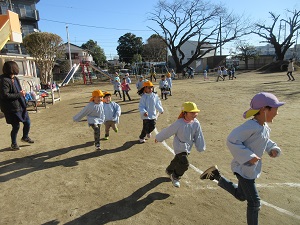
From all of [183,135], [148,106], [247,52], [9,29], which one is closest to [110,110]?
[148,106]

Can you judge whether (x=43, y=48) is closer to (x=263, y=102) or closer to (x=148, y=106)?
(x=148, y=106)

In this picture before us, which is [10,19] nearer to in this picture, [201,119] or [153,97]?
[153,97]

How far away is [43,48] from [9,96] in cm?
2070

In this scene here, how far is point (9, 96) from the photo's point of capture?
5020mm

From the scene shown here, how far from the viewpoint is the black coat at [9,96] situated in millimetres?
5008

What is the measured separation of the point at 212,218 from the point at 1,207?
298cm

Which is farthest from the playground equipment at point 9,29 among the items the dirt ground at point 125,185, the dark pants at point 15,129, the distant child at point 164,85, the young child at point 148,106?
the distant child at point 164,85

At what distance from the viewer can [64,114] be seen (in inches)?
402

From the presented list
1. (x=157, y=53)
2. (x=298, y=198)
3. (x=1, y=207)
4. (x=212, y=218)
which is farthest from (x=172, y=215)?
(x=157, y=53)

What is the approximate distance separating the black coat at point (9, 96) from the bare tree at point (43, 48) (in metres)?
18.7

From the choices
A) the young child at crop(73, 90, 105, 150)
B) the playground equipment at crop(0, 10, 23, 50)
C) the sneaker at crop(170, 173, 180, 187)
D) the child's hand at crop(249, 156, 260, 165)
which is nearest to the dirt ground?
the sneaker at crop(170, 173, 180, 187)

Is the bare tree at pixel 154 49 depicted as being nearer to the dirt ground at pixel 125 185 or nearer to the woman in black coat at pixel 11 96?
the dirt ground at pixel 125 185

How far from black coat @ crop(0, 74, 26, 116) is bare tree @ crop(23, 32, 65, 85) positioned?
1867cm

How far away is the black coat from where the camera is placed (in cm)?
501
